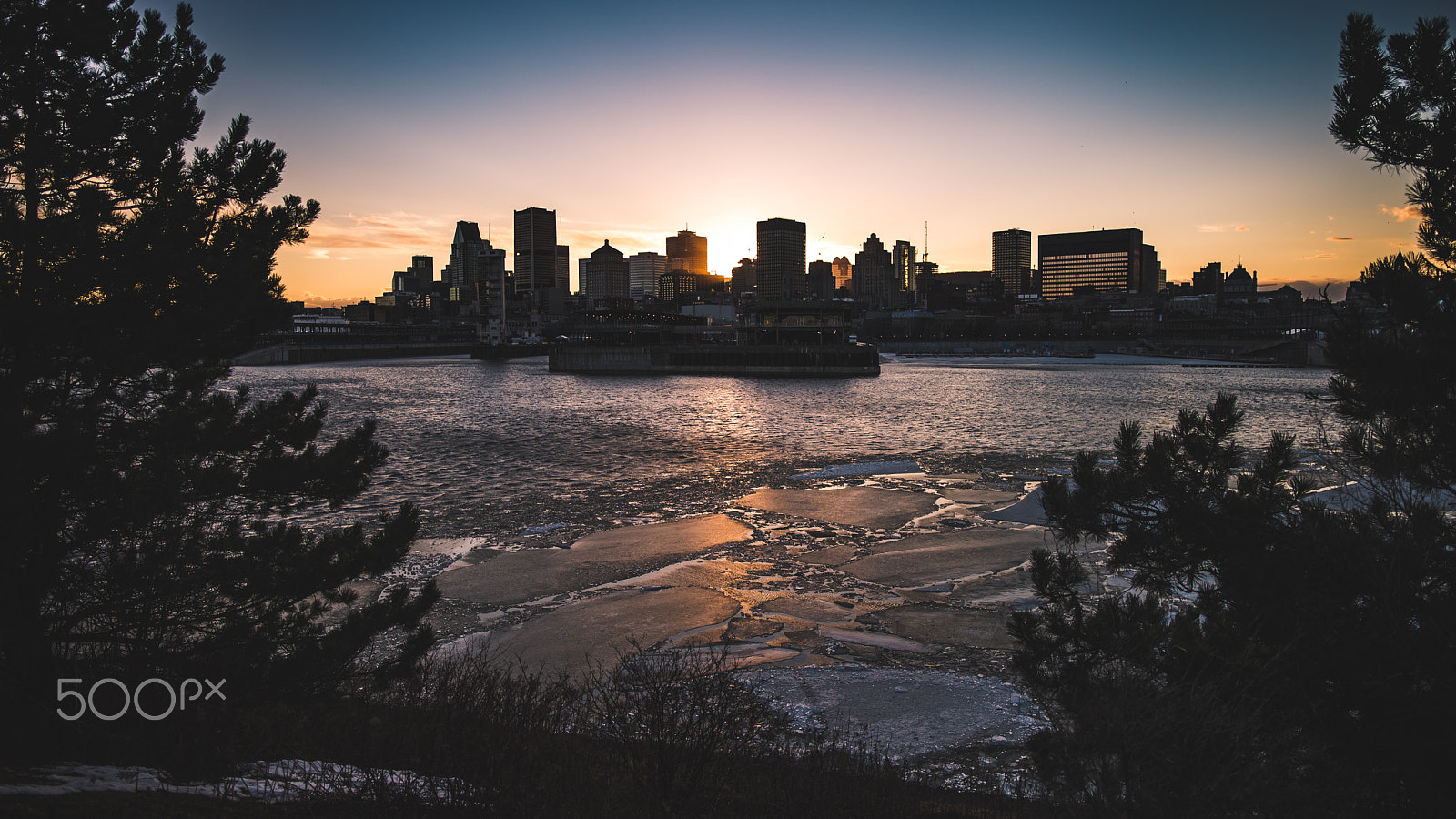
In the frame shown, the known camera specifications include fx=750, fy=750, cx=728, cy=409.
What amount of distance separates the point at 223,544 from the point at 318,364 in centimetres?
18603

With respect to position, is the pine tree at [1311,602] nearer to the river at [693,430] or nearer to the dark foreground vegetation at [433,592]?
the dark foreground vegetation at [433,592]

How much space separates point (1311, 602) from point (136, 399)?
13.5 m

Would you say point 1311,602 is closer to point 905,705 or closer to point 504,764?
point 905,705

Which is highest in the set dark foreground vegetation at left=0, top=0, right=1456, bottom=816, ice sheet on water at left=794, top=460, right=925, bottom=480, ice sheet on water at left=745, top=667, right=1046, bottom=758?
dark foreground vegetation at left=0, top=0, right=1456, bottom=816

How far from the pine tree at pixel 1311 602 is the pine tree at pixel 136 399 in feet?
27.1

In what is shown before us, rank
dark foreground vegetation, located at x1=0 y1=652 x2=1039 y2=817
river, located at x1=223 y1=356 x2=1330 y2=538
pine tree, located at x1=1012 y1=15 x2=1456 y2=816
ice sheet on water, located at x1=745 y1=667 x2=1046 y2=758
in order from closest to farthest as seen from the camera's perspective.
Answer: pine tree, located at x1=1012 y1=15 x2=1456 y2=816 < dark foreground vegetation, located at x1=0 y1=652 x2=1039 y2=817 < ice sheet on water, located at x1=745 y1=667 x2=1046 y2=758 < river, located at x1=223 y1=356 x2=1330 y2=538

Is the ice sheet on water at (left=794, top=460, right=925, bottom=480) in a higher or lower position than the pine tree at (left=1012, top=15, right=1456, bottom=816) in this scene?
lower

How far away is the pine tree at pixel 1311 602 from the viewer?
19.8 ft

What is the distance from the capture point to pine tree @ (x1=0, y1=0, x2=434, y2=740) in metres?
8.14

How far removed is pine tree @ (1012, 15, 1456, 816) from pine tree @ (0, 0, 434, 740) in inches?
325

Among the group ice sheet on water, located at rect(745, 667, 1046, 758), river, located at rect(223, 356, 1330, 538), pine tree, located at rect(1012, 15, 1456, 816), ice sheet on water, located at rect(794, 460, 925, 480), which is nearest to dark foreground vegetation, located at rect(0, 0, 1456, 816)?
pine tree, located at rect(1012, 15, 1456, 816)

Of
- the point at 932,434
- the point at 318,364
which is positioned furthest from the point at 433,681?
the point at 318,364

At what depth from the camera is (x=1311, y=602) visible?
7.36m

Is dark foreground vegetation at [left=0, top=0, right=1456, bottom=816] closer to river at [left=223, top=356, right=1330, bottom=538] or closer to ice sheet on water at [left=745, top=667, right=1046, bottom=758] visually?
ice sheet on water at [left=745, top=667, right=1046, bottom=758]
